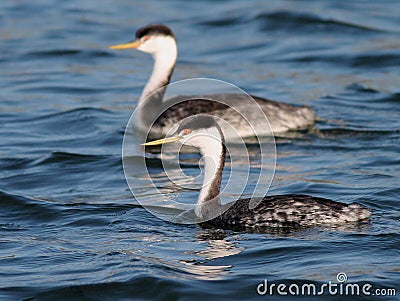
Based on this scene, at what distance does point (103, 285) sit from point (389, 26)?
41.5 ft

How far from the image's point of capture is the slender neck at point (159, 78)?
13.3 m

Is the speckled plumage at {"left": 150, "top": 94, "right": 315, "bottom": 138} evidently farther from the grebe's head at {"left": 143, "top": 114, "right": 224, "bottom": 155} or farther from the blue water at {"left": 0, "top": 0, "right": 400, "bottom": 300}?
the grebe's head at {"left": 143, "top": 114, "right": 224, "bottom": 155}

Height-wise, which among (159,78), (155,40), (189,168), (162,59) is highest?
(155,40)

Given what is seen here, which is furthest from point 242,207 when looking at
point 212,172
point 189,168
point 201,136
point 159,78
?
point 159,78

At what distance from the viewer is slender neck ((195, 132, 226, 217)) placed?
29.7ft

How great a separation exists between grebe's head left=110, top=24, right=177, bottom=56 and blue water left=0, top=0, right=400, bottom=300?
1006 mm

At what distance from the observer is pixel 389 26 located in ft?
63.1

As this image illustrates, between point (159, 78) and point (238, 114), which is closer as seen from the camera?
point (238, 114)

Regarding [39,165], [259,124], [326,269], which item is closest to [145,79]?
[259,124]

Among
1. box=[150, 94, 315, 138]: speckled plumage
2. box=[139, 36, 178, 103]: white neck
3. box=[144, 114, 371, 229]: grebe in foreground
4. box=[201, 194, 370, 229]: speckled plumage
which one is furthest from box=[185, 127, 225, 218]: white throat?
box=[139, 36, 178, 103]: white neck

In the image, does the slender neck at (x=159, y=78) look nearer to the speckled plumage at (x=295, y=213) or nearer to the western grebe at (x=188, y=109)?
the western grebe at (x=188, y=109)

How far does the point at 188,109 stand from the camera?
12.8 metres

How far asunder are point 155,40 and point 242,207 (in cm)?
504

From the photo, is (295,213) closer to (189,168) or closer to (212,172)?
(212,172)
